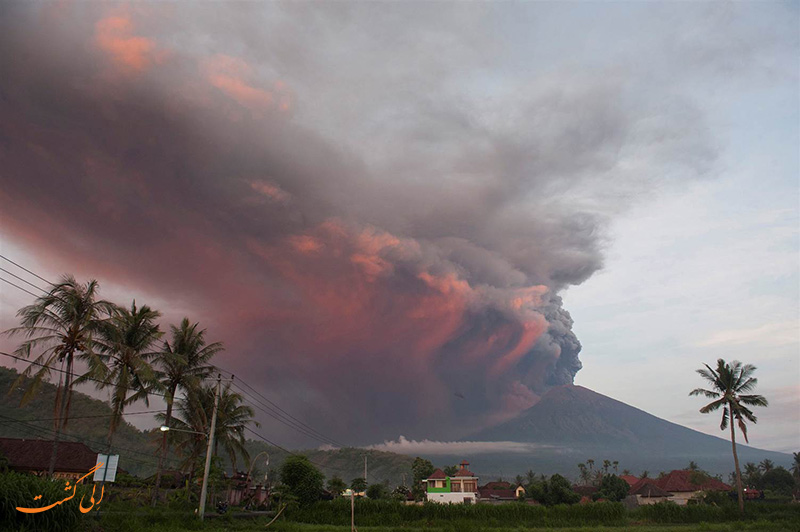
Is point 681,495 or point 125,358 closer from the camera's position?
point 125,358

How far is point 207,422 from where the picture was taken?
50.1m

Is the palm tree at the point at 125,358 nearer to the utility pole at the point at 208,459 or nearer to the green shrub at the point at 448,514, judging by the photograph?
the utility pole at the point at 208,459

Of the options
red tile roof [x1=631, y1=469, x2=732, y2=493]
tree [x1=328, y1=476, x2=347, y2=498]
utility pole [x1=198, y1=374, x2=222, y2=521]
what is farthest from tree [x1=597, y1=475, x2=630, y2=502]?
utility pole [x1=198, y1=374, x2=222, y2=521]

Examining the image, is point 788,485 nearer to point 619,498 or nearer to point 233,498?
point 619,498

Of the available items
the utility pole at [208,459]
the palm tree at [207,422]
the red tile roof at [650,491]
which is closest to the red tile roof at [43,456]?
the palm tree at [207,422]

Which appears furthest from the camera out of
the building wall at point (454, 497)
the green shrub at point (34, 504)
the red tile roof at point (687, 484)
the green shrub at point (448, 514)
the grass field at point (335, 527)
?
the red tile roof at point (687, 484)

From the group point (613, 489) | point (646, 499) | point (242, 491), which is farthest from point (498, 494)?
point (242, 491)

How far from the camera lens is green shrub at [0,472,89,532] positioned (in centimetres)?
1645

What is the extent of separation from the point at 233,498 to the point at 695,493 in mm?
75001

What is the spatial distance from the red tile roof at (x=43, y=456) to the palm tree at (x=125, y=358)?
23817 millimetres

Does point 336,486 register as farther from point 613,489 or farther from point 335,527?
point 613,489

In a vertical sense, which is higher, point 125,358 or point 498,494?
point 125,358

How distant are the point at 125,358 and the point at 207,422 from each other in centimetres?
1558

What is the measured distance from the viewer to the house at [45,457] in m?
52.8
